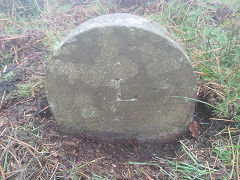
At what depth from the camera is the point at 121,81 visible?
1.67 meters

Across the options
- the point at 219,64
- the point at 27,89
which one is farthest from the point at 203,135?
the point at 27,89

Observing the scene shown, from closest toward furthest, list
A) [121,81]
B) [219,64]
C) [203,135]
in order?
[121,81] < [203,135] < [219,64]

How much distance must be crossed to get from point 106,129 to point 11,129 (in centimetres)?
86

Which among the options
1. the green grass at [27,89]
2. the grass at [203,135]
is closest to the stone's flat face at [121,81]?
the grass at [203,135]

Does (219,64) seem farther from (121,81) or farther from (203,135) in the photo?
(121,81)

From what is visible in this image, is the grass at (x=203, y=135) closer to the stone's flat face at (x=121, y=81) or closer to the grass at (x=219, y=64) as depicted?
the grass at (x=219, y=64)

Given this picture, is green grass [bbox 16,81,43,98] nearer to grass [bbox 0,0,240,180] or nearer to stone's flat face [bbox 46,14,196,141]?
grass [bbox 0,0,240,180]

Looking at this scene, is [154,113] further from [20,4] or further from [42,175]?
[20,4]

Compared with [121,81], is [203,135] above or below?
below

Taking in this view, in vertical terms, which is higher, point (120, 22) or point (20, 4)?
point (120, 22)

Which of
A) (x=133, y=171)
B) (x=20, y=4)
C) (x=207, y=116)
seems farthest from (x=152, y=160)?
(x=20, y=4)

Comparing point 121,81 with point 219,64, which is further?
point 219,64

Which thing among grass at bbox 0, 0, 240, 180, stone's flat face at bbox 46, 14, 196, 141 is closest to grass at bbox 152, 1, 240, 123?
grass at bbox 0, 0, 240, 180

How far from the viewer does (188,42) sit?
2.64 metres
